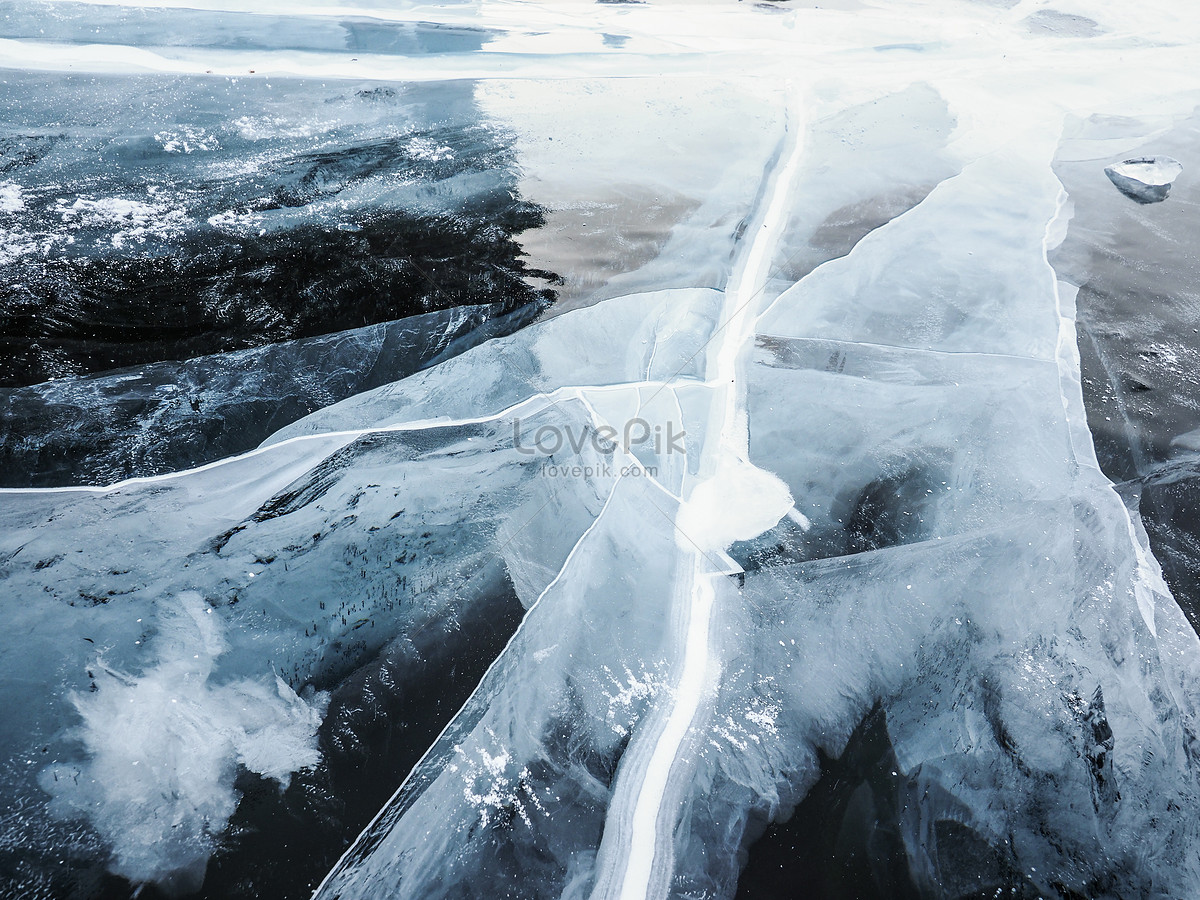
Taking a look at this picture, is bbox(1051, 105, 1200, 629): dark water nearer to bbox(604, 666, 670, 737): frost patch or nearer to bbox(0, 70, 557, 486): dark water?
bbox(604, 666, 670, 737): frost patch

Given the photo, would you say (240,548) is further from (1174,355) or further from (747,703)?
(1174,355)

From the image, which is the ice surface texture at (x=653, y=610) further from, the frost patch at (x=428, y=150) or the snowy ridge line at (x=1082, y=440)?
the frost patch at (x=428, y=150)

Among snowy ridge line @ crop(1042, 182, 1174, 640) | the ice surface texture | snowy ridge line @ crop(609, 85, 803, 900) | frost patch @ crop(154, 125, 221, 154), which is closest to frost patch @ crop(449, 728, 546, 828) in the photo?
the ice surface texture

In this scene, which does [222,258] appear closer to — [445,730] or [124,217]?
[124,217]

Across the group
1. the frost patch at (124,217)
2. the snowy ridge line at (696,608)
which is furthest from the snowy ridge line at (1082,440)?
the frost patch at (124,217)

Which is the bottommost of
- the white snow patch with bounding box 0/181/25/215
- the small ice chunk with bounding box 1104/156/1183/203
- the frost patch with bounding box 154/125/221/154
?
the small ice chunk with bounding box 1104/156/1183/203

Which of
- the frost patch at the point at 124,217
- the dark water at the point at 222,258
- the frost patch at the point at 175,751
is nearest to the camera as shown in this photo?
the frost patch at the point at 175,751

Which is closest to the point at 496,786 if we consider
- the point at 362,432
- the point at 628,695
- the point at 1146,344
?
the point at 628,695

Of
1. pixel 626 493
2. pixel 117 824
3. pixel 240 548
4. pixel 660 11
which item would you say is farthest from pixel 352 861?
pixel 660 11
